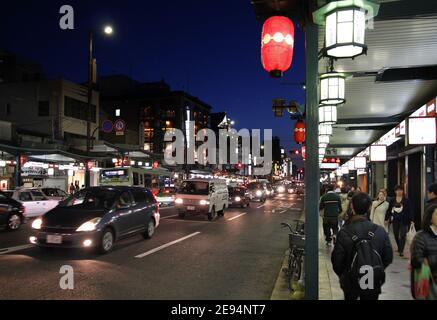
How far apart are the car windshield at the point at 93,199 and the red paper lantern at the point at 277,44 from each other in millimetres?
7004

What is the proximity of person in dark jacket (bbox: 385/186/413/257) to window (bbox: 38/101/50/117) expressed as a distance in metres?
38.9

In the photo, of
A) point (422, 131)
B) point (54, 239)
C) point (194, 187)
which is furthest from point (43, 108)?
point (422, 131)

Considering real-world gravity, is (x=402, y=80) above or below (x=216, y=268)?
above

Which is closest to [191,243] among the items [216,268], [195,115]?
[216,268]

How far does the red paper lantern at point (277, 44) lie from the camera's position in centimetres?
675

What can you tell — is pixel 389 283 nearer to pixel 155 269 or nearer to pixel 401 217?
pixel 401 217

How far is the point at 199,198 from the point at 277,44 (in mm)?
14663

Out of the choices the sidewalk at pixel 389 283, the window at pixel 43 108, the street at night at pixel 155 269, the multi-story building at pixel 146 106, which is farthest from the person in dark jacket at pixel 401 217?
the multi-story building at pixel 146 106

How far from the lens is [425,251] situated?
425cm

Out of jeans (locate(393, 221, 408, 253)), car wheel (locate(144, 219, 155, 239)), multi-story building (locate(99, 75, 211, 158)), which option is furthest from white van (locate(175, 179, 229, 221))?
multi-story building (locate(99, 75, 211, 158))

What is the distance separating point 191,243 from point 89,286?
5951 mm

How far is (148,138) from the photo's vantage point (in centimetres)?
9506
